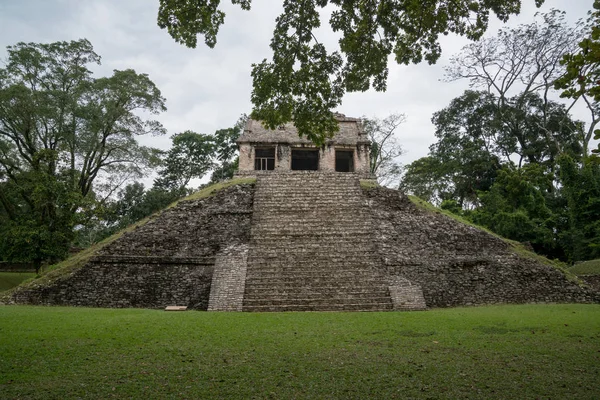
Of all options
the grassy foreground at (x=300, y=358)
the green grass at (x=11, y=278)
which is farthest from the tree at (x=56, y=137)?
the grassy foreground at (x=300, y=358)

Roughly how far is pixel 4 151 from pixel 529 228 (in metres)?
23.7

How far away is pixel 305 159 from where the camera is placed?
72.5ft

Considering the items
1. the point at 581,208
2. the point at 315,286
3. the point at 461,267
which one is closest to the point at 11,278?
the point at 315,286

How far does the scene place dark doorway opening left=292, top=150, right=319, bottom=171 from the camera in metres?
20.8

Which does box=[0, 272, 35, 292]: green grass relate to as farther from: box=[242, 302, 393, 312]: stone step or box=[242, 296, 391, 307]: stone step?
box=[242, 302, 393, 312]: stone step

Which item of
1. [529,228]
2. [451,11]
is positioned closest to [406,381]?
[451,11]

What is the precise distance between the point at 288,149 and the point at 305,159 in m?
2.76

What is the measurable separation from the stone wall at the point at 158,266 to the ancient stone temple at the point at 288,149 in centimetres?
628

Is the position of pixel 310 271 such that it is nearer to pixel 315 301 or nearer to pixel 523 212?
pixel 315 301

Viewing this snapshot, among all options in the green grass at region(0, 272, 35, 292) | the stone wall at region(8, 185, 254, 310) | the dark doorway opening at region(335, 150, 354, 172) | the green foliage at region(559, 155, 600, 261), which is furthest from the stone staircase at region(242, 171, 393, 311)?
the green grass at region(0, 272, 35, 292)

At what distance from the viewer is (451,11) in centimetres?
589

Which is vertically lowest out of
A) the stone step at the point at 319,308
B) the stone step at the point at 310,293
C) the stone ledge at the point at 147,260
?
the stone step at the point at 319,308

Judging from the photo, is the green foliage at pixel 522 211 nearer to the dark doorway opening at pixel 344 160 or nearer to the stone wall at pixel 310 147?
the stone wall at pixel 310 147

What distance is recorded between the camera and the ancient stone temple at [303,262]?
9.85 meters
